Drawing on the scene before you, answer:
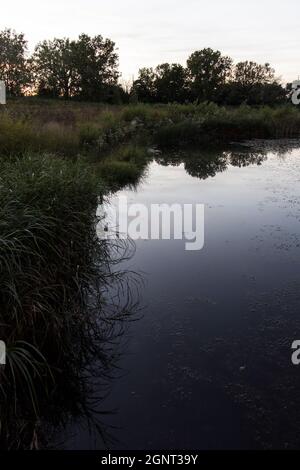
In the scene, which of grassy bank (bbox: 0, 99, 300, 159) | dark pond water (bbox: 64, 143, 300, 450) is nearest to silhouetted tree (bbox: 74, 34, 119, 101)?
grassy bank (bbox: 0, 99, 300, 159)

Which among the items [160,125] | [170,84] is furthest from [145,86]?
[160,125]

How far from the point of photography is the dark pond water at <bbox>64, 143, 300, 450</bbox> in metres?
2.38

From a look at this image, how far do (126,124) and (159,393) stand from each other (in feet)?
48.0

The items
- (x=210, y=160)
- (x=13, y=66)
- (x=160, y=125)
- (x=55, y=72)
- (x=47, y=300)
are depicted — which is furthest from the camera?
(x=55, y=72)

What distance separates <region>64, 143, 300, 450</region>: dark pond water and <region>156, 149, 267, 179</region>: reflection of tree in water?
5.01 meters

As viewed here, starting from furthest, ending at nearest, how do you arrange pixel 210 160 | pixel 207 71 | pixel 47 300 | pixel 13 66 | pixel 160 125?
pixel 207 71 → pixel 13 66 → pixel 160 125 → pixel 210 160 → pixel 47 300

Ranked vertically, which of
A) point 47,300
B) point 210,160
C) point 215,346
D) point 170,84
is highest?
point 170,84

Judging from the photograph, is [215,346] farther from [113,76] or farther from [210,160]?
[113,76]

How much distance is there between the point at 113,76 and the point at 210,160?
3957 centimetres

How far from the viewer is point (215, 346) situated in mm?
3164

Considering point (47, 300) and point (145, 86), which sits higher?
point (145, 86)

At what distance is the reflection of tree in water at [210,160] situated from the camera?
11366 mm
